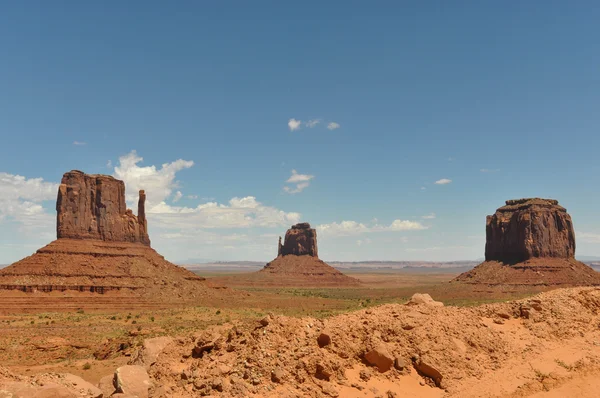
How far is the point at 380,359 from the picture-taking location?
608 inches

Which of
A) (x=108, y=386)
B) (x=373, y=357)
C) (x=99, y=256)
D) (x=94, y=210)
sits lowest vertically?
(x=108, y=386)

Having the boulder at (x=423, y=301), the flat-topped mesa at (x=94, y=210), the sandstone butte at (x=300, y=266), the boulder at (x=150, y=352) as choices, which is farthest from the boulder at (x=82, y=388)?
the sandstone butte at (x=300, y=266)

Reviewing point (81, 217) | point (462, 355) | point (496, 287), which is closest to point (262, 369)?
point (462, 355)

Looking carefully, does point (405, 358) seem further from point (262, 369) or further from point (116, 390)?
point (116, 390)

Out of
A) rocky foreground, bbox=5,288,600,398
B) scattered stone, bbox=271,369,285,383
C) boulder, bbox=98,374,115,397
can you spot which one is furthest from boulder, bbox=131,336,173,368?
scattered stone, bbox=271,369,285,383

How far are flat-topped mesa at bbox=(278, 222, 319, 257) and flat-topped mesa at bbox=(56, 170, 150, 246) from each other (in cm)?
8876

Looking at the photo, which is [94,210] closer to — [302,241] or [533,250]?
[533,250]

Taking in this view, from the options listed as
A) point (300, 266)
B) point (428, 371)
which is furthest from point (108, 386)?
point (300, 266)

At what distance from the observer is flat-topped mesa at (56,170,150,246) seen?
7088 centimetres

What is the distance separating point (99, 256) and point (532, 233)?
270ft

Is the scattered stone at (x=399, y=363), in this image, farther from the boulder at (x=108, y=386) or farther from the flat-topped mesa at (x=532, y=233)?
the flat-topped mesa at (x=532, y=233)

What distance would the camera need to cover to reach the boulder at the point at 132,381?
44.7ft

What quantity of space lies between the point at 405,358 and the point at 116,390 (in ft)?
30.2

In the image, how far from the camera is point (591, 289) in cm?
2464
